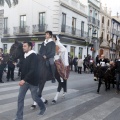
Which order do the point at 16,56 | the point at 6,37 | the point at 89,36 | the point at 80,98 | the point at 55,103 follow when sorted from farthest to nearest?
the point at 89,36, the point at 6,37, the point at 80,98, the point at 55,103, the point at 16,56

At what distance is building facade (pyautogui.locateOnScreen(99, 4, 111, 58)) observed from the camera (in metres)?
43.6

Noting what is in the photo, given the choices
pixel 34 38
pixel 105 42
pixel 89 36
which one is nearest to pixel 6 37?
pixel 34 38

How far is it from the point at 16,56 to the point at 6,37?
89.6 ft

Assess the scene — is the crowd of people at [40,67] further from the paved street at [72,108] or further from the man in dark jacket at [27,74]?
the paved street at [72,108]

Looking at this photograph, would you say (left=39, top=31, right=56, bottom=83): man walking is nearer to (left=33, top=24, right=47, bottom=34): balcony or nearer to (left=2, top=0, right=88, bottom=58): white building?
(left=2, top=0, right=88, bottom=58): white building

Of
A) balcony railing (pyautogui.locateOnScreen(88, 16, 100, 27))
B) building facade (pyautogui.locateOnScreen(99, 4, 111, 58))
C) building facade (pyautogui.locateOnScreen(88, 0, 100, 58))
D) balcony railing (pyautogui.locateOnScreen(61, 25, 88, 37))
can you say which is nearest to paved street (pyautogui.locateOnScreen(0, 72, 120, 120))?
balcony railing (pyautogui.locateOnScreen(61, 25, 88, 37))

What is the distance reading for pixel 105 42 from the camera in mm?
45750

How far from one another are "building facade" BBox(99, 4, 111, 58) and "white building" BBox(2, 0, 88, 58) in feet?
31.1

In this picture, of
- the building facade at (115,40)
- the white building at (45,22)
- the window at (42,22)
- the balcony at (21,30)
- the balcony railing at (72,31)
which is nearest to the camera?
the white building at (45,22)

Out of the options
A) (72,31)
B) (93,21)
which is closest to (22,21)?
(72,31)

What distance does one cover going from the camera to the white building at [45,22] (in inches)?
1123

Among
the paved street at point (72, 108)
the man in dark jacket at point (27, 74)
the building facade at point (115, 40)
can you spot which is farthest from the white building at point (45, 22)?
the man in dark jacket at point (27, 74)

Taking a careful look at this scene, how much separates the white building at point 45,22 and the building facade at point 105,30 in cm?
949

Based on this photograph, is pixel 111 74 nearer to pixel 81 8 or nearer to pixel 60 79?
pixel 60 79
